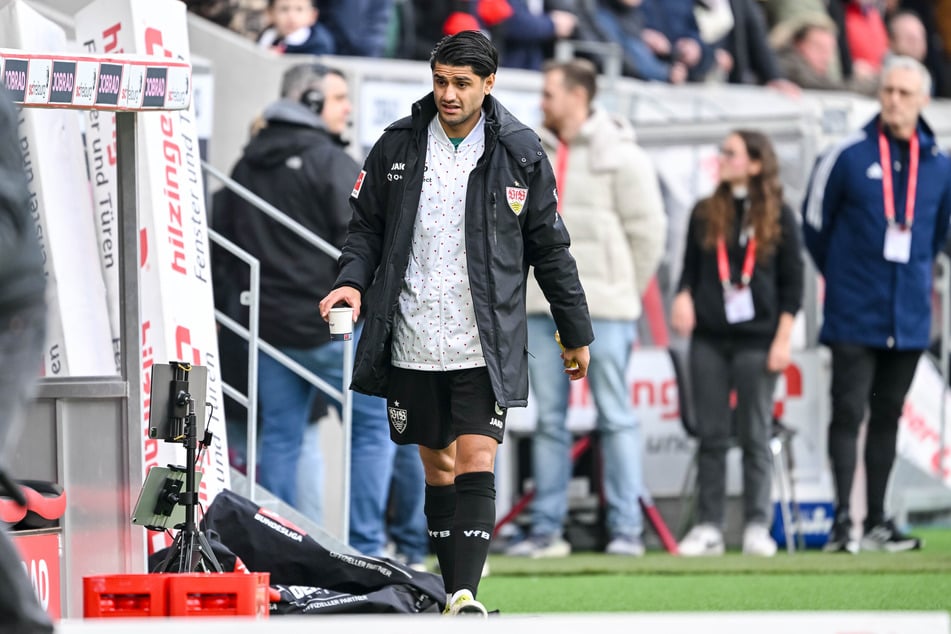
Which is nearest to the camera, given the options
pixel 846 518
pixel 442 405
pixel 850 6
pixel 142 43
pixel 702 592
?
pixel 442 405

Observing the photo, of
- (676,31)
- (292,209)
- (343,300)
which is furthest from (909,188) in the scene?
(676,31)

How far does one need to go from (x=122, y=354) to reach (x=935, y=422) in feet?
20.9

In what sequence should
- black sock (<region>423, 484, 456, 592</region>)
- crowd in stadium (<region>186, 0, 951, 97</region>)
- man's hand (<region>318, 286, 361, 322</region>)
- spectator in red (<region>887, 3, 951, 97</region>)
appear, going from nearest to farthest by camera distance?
man's hand (<region>318, 286, 361, 322</region>) → black sock (<region>423, 484, 456, 592</region>) → crowd in stadium (<region>186, 0, 951, 97</region>) → spectator in red (<region>887, 3, 951, 97</region>)

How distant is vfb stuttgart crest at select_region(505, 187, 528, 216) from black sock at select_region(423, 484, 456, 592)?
35.7 inches

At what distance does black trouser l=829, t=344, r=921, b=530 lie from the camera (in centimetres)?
976

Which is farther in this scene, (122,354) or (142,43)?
(142,43)

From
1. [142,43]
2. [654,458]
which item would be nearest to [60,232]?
[142,43]

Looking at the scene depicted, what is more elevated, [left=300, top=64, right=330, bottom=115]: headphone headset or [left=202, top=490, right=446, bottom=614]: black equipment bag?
[left=300, top=64, right=330, bottom=115]: headphone headset

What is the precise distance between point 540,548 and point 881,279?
2.21 metres

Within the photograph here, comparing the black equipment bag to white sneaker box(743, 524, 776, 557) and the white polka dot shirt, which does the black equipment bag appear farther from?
white sneaker box(743, 524, 776, 557)

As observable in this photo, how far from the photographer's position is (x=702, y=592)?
7.90m

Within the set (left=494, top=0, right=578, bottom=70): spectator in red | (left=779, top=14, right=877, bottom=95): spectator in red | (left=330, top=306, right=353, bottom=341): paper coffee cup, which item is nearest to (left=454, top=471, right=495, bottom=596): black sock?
(left=330, top=306, right=353, bottom=341): paper coffee cup

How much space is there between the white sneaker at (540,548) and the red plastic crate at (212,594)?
14.8 feet

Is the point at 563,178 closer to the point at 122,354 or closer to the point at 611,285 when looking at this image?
the point at 611,285
